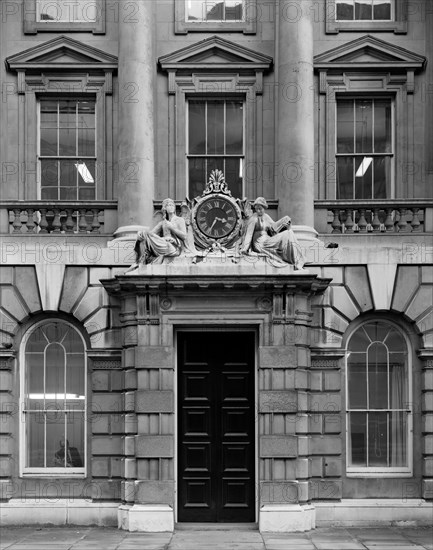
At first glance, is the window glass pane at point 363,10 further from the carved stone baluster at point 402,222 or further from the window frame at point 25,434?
the window frame at point 25,434

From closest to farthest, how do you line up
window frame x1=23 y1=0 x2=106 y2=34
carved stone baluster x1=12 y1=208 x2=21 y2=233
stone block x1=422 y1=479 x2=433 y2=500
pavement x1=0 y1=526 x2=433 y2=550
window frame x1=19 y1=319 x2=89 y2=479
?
pavement x1=0 y1=526 x2=433 y2=550, stone block x1=422 y1=479 x2=433 y2=500, window frame x1=19 y1=319 x2=89 y2=479, carved stone baluster x1=12 y1=208 x2=21 y2=233, window frame x1=23 y1=0 x2=106 y2=34

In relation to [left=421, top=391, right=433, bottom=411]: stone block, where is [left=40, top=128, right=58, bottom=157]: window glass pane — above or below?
above

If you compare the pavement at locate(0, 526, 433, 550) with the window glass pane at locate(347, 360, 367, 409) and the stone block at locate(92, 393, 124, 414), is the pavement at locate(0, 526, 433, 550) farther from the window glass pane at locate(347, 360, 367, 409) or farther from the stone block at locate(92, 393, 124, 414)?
the window glass pane at locate(347, 360, 367, 409)

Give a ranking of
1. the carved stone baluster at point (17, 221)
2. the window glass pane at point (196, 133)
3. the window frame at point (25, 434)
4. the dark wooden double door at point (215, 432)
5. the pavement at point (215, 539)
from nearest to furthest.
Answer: the pavement at point (215, 539) → the dark wooden double door at point (215, 432) → the window frame at point (25, 434) → the carved stone baluster at point (17, 221) → the window glass pane at point (196, 133)

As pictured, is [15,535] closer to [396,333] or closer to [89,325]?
[89,325]

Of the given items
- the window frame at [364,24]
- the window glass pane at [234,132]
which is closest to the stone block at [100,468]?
the window glass pane at [234,132]

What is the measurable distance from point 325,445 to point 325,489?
0.80 metres

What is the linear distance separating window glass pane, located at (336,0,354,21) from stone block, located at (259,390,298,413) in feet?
25.1

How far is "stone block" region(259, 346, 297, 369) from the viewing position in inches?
738

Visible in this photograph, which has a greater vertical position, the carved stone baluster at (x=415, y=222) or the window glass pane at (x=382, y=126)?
the window glass pane at (x=382, y=126)

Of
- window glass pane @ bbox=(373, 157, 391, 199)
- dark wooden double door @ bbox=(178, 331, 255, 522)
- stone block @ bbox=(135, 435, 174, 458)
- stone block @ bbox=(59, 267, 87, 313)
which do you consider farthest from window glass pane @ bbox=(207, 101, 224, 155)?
stone block @ bbox=(135, 435, 174, 458)

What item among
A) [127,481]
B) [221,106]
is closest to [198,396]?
[127,481]

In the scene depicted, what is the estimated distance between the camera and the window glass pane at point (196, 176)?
20578 millimetres

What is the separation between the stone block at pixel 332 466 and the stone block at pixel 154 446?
2.94m
